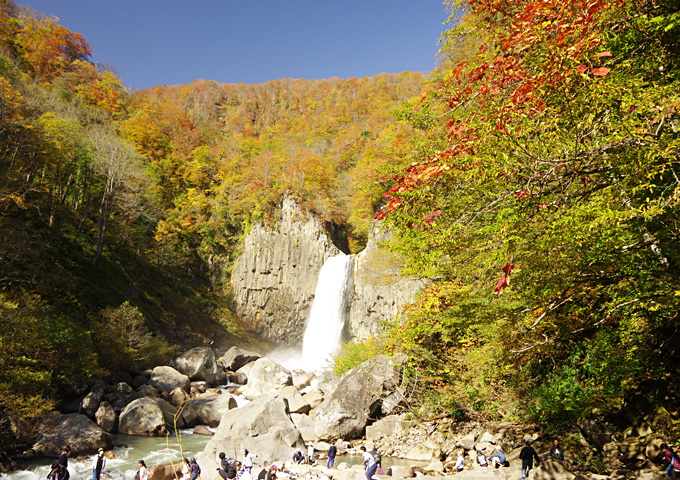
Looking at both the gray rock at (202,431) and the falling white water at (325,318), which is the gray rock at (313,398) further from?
the falling white water at (325,318)

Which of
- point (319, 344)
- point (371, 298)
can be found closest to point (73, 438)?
point (371, 298)

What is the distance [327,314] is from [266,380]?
11770mm

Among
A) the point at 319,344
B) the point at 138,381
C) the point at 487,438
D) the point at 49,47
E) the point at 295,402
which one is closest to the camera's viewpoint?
the point at 487,438

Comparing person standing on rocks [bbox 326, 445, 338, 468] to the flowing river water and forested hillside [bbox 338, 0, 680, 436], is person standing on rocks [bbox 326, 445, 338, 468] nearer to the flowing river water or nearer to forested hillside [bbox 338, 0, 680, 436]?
the flowing river water

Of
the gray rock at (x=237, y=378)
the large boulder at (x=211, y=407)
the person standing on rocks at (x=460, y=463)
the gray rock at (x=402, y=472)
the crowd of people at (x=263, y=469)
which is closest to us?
the crowd of people at (x=263, y=469)

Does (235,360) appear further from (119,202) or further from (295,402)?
(119,202)

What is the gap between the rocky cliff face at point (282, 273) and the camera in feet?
116

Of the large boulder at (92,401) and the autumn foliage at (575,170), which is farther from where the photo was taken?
the large boulder at (92,401)

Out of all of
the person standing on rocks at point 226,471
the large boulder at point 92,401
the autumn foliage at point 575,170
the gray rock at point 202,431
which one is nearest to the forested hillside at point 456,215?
the autumn foliage at point 575,170

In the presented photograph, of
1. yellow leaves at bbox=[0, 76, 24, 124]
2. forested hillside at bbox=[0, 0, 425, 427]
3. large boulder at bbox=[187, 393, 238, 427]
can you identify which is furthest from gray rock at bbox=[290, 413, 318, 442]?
yellow leaves at bbox=[0, 76, 24, 124]

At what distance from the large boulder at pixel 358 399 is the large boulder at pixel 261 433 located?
224cm

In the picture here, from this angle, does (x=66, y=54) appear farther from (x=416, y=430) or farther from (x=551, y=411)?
(x=551, y=411)

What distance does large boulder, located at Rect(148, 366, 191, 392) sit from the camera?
19312 millimetres

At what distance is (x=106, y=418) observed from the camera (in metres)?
14.5
